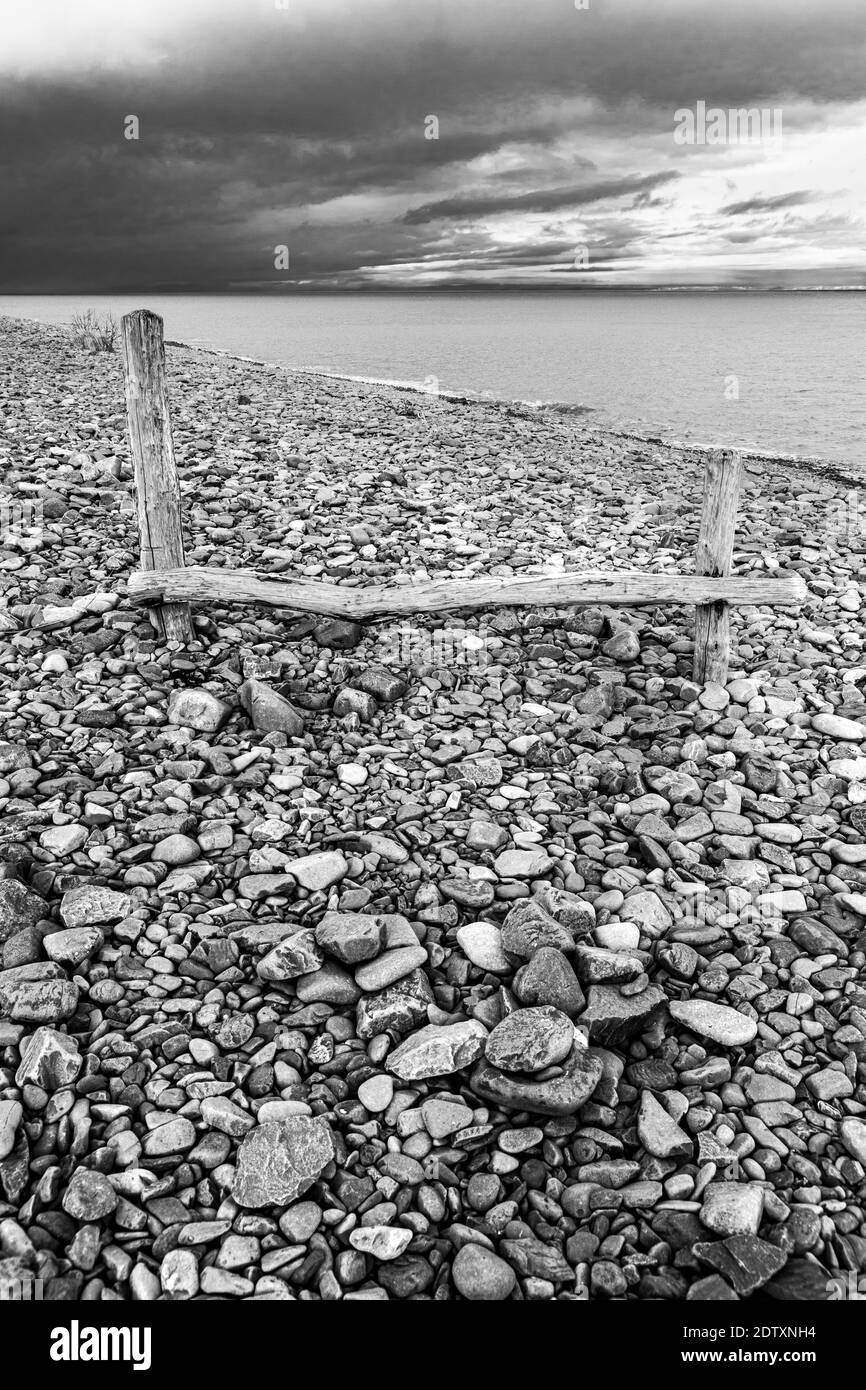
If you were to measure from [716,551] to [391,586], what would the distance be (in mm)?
2521

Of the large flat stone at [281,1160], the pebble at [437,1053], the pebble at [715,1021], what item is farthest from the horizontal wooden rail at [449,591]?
the large flat stone at [281,1160]

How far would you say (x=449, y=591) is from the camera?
639cm

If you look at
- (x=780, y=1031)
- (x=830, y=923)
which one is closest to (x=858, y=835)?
(x=830, y=923)

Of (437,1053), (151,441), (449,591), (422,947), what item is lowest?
(437,1053)

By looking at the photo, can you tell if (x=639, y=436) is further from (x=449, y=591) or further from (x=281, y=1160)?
(x=281, y=1160)

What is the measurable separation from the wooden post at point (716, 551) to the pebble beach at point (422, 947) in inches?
10.9

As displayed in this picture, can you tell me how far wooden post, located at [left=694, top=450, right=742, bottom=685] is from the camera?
20.9 feet

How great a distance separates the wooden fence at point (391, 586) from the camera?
6203 mm

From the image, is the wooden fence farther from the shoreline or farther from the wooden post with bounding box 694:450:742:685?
the shoreline

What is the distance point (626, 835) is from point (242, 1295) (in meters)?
3.22

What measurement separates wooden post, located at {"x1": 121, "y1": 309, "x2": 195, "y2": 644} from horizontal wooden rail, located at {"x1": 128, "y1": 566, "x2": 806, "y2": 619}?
0.80 feet

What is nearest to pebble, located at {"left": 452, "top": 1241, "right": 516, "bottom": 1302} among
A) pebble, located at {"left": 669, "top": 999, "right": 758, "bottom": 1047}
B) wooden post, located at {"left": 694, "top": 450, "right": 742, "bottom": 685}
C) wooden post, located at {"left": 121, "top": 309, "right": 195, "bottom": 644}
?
pebble, located at {"left": 669, "top": 999, "right": 758, "bottom": 1047}

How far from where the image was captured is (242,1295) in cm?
283

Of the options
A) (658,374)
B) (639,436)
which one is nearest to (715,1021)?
(639,436)
